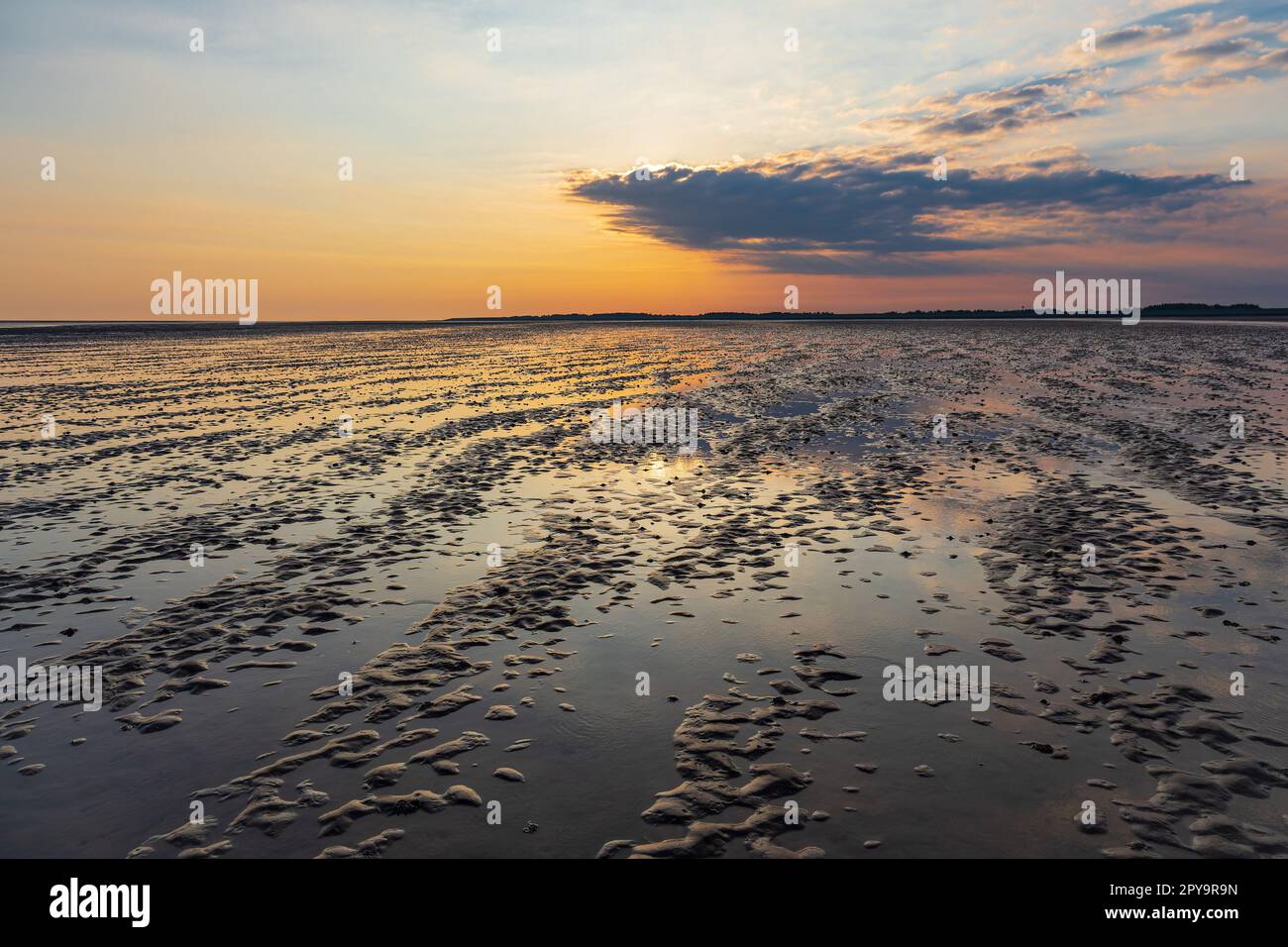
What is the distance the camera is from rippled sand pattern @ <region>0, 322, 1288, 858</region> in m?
6.05

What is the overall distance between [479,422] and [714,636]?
842 inches

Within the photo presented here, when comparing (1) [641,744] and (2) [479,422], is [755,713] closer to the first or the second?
(1) [641,744]

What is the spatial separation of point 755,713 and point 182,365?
208 ft

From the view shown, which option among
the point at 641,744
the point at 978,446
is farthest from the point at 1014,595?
the point at 978,446

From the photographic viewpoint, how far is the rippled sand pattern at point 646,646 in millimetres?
6051

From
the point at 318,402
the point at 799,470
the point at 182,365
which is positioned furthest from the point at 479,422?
the point at 182,365

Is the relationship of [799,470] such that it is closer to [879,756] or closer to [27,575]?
[879,756]

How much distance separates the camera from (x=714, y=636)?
978 cm

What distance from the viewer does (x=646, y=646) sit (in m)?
9.52
